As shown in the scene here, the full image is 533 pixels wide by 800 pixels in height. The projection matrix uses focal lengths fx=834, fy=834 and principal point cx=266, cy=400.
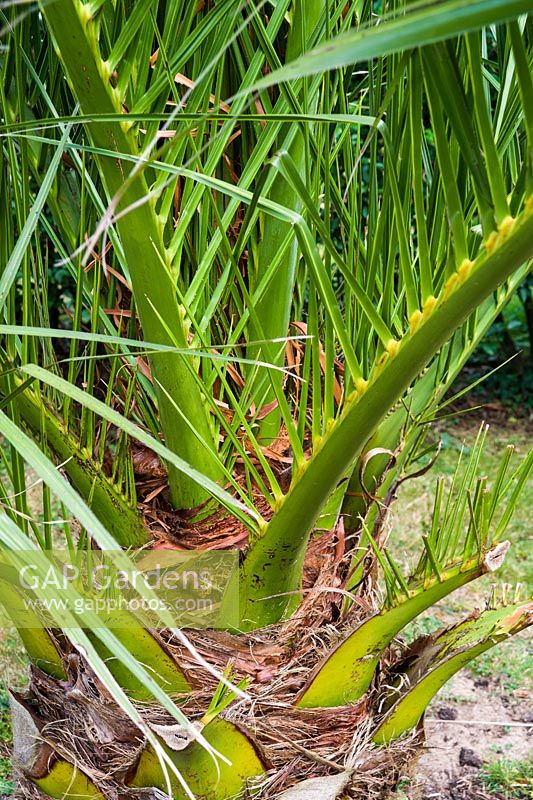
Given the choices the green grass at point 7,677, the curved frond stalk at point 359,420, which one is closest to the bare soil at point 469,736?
the curved frond stalk at point 359,420

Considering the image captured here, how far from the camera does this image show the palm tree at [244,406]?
708 millimetres

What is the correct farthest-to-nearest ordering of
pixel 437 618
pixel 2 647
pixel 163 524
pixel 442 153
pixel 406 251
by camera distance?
pixel 437 618 → pixel 2 647 → pixel 163 524 → pixel 406 251 → pixel 442 153

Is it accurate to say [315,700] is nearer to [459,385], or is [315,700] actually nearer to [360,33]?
[360,33]

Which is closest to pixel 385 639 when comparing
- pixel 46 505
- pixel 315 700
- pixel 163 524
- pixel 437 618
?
pixel 315 700

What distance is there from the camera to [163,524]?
0.98 m

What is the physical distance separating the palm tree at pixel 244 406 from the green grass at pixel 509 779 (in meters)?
0.54

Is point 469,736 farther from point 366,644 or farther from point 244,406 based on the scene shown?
point 244,406

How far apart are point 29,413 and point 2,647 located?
131cm

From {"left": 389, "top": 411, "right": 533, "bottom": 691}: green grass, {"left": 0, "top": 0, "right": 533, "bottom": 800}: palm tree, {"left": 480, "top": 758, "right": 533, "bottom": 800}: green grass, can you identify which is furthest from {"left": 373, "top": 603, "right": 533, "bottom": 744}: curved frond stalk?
{"left": 480, "top": 758, "right": 533, "bottom": 800}: green grass

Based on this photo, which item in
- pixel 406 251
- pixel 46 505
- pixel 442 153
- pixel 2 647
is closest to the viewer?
pixel 442 153

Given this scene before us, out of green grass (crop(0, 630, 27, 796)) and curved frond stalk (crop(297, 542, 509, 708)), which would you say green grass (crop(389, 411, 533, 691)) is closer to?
curved frond stalk (crop(297, 542, 509, 708))

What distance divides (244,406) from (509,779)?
972 millimetres

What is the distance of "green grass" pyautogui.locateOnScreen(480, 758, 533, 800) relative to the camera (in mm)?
1455

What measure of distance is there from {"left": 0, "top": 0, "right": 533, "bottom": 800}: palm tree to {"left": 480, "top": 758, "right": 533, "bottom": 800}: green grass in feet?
1.78
